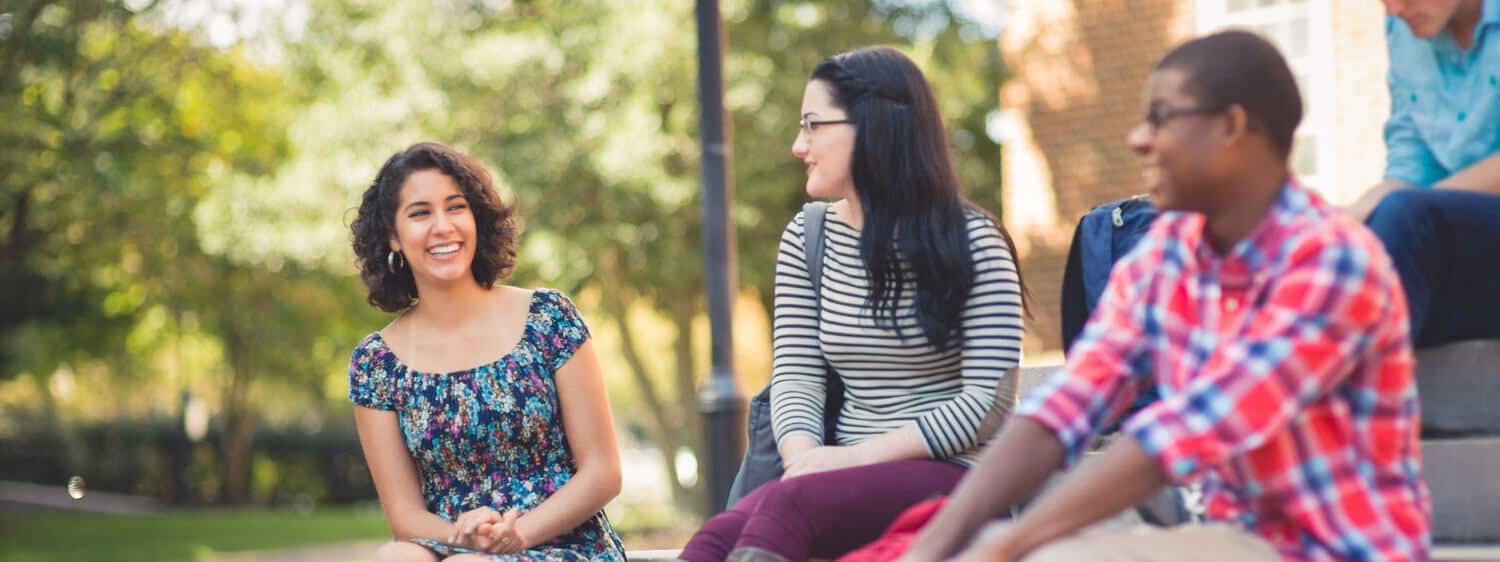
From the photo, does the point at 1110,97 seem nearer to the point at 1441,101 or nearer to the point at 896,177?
the point at 1441,101

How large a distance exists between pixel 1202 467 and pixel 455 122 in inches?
573

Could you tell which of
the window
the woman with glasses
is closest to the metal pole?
the woman with glasses

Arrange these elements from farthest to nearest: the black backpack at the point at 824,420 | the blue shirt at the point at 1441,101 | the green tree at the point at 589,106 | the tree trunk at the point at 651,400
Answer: the tree trunk at the point at 651,400
the green tree at the point at 589,106
the black backpack at the point at 824,420
the blue shirt at the point at 1441,101

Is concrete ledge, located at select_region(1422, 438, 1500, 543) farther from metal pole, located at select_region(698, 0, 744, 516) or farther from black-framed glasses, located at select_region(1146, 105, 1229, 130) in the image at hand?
metal pole, located at select_region(698, 0, 744, 516)

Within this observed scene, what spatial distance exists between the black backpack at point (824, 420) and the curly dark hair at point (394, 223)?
82 cm

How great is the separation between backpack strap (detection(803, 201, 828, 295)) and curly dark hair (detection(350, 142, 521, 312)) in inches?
32.6

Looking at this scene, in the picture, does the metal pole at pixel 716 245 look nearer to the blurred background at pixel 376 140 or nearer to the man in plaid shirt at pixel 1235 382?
the blurred background at pixel 376 140

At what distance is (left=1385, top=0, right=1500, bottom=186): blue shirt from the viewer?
3281 mm

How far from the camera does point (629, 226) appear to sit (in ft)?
52.9

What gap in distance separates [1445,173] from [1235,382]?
5.73 feet

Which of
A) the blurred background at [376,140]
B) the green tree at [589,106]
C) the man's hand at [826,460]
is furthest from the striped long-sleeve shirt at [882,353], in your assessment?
the green tree at [589,106]

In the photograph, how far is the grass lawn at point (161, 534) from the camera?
1725 centimetres

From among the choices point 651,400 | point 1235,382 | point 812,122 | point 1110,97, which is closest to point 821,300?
point 812,122

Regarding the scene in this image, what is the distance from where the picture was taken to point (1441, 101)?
343 cm
